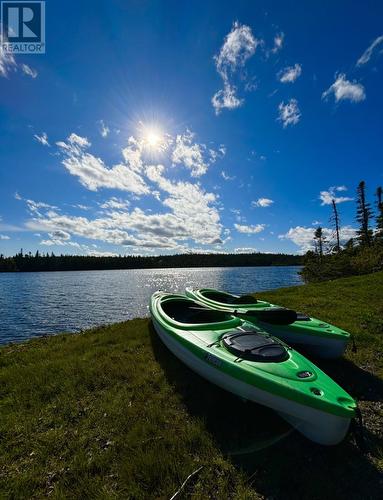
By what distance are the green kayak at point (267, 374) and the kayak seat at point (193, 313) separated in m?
1.26

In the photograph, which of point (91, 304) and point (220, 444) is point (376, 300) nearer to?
point (220, 444)

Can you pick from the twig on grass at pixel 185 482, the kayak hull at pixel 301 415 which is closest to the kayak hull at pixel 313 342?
the kayak hull at pixel 301 415

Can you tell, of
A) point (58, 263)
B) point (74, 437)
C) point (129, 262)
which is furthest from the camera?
point (129, 262)

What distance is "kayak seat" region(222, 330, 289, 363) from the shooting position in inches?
171

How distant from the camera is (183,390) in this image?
5.15 m

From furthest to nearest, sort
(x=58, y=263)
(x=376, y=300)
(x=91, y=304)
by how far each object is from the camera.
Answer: (x=58, y=263), (x=91, y=304), (x=376, y=300)

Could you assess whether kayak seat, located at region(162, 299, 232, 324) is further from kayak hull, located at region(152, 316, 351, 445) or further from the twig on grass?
the twig on grass

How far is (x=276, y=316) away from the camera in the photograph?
6520mm

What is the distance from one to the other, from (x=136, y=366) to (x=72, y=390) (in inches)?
58.0

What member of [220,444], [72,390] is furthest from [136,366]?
[220,444]

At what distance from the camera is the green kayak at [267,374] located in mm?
3296

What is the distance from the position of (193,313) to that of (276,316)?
112 inches

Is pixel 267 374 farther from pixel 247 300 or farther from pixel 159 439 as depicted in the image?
pixel 247 300

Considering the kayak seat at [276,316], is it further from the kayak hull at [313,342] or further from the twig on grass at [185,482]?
the twig on grass at [185,482]
